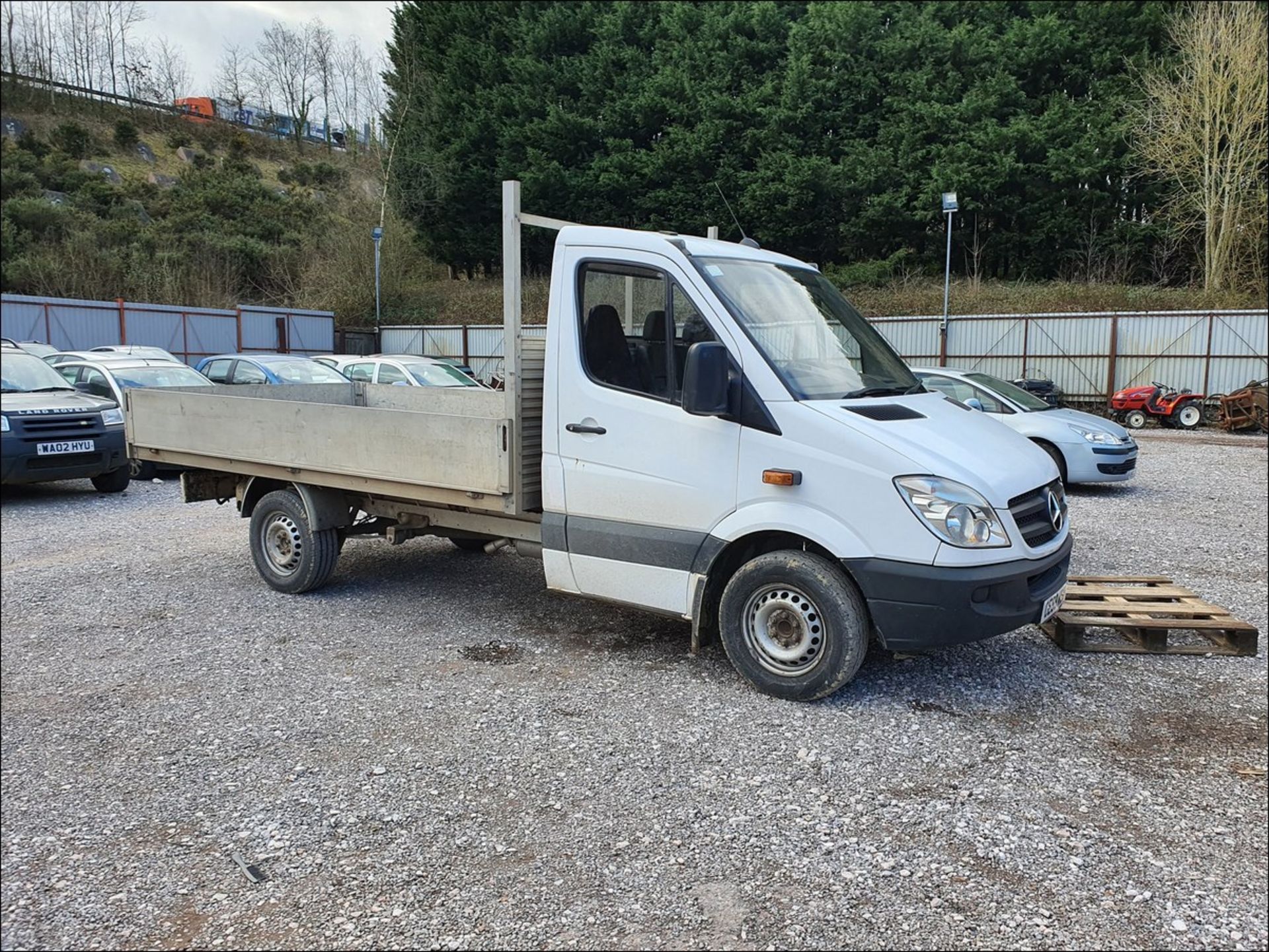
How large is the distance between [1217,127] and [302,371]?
2792 centimetres

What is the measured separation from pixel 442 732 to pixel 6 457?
246cm

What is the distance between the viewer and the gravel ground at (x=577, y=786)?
2.93m

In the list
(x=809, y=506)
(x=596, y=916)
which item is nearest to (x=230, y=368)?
(x=809, y=506)

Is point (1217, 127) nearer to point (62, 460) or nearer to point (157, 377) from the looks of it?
point (157, 377)

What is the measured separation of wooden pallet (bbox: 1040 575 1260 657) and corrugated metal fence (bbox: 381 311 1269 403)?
1692 cm

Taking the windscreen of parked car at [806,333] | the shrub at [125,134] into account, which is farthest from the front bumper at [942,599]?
the shrub at [125,134]

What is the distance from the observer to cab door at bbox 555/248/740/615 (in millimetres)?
4855

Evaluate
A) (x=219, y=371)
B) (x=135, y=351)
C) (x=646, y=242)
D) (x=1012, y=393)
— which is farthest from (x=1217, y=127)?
(x=135, y=351)

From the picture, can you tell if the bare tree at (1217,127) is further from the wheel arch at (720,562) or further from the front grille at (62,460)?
the front grille at (62,460)

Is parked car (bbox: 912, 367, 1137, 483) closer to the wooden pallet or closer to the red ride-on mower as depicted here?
the wooden pallet

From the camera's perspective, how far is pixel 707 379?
14.8 ft

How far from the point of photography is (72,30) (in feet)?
9.95

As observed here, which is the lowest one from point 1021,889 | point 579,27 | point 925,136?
point 1021,889

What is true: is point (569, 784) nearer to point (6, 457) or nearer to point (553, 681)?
point (553, 681)
